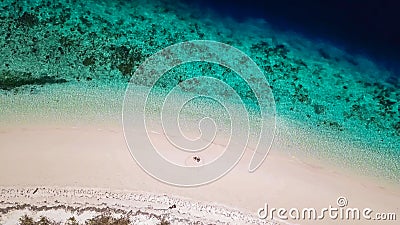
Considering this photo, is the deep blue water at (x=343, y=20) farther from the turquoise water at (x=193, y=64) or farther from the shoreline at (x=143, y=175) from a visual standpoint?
the shoreline at (x=143, y=175)

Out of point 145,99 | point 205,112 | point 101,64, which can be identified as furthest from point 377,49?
point 101,64

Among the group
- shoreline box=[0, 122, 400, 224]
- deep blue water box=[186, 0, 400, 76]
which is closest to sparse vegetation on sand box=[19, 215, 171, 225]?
shoreline box=[0, 122, 400, 224]

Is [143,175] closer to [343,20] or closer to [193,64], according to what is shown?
[193,64]

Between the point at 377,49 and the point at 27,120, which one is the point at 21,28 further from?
the point at 377,49

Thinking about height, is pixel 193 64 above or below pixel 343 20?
below

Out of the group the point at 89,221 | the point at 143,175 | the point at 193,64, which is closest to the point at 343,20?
the point at 193,64

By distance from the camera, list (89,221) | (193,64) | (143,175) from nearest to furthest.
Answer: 1. (89,221)
2. (143,175)
3. (193,64)

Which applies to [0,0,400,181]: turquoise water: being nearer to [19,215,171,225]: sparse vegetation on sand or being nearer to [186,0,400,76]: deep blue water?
[186,0,400,76]: deep blue water

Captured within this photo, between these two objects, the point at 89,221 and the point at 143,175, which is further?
the point at 143,175
